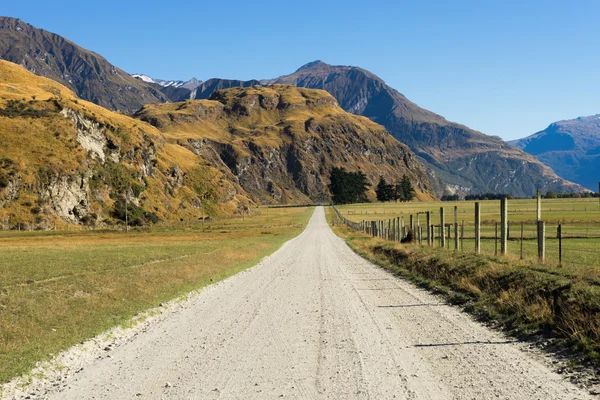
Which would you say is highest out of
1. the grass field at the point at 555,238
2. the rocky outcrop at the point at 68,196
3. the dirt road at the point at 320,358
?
the rocky outcrop at the point at 68,196

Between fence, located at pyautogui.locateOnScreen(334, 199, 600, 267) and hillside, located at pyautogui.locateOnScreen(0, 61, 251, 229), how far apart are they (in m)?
54.7

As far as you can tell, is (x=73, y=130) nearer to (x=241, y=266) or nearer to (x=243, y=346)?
(x=241, y=266)

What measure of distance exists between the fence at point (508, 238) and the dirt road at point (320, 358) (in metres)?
5.86

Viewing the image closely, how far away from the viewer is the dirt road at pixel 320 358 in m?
8.14

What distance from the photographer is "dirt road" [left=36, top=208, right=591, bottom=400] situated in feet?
26.7

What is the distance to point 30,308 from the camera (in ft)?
50.0

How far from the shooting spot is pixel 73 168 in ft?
341

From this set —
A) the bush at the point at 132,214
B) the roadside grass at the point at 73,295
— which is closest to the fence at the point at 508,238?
Answer: the roadside grass at the point at 73,295

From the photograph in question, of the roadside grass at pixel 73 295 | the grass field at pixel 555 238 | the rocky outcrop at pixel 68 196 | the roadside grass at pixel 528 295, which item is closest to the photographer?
the roadside grass at pixel 528 295

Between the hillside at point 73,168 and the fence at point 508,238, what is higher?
the hillside at point 73,168

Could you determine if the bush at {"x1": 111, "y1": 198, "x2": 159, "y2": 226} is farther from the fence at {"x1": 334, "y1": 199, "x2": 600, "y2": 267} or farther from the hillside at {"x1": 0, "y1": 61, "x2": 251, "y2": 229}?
the fence at {"x1": 334, "y1": 199, "x2": 600, "y2": 267}

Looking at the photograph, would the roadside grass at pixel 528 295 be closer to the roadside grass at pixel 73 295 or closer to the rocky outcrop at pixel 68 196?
the roadside grass at pixel 73 295

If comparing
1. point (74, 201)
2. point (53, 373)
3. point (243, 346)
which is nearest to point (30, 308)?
point (53, 373)

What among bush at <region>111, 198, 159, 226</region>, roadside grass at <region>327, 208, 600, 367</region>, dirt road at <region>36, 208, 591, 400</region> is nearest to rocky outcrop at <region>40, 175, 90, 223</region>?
bush at <region>111, 198, 159, 226</region>
